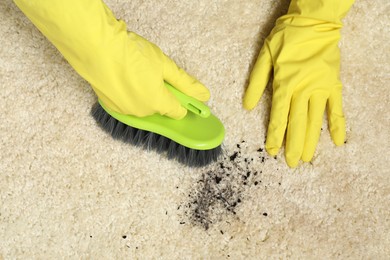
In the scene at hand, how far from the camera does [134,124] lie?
42.0 inches

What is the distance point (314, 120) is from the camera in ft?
3.59

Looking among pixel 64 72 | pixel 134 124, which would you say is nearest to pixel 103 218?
pixel 134 124

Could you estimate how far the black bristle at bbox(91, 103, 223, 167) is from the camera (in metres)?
1.09

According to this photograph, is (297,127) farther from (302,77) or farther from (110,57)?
(110,57)

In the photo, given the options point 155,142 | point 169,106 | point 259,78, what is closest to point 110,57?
point 169,106

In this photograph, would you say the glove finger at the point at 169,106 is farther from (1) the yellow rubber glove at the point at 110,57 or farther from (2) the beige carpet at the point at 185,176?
(2) the beige carpet at the point at 185,176

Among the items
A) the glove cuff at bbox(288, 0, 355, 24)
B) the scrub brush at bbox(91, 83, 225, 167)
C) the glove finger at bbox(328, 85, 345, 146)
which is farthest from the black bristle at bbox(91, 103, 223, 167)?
the glove cuff at bbox(288, 0, 355, 24)

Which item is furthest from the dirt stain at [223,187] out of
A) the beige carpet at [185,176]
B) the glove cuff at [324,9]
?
the glove cuff at [324,9]

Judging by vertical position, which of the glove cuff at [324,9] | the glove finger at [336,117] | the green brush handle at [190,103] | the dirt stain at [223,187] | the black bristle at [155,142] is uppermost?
the glove cuff at [324,9]

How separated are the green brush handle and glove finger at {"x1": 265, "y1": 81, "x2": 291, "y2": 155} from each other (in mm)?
162

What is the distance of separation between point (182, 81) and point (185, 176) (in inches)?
8.8

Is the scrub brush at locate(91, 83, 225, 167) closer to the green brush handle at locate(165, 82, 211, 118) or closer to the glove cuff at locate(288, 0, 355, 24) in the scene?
the green brush handle at locate(165, 82, 211, 118)

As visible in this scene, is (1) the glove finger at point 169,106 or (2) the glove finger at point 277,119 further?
(2) the glove finger at point 277,119

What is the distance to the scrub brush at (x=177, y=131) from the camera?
105cm
